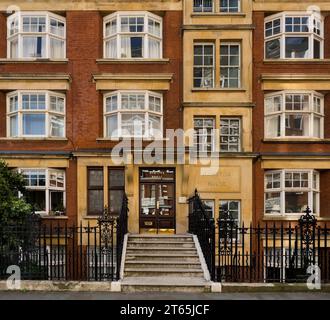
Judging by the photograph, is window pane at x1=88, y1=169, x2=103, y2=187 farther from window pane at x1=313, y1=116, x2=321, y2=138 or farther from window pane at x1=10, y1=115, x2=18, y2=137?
window pane at x1=313, y1=116, x2=321, y2=138

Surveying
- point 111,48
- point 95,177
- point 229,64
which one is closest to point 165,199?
point 95,177

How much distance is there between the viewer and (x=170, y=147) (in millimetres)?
16859

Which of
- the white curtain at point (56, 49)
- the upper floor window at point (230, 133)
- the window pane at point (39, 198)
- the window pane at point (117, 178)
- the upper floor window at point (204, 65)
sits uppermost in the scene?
the white curtain at point (56, 49)

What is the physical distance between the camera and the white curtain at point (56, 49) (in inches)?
694

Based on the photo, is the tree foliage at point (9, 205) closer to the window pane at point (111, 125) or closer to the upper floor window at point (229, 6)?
the window pane at point (111, 125)

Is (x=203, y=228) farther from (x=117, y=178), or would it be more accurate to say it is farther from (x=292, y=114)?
(x=292, y=114)

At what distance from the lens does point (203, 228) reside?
13.1 m

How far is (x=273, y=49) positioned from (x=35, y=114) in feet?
33.5

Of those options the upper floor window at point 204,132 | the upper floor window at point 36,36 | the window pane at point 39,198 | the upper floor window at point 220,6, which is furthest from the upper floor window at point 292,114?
the window pane at point 39,198

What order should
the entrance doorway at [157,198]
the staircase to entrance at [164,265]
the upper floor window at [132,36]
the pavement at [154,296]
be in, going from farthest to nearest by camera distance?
the upper floor window at [132,36] < the entrance doorway at [157,198] < the staircase to entrance at [164,265] < the pavement at [154,296]

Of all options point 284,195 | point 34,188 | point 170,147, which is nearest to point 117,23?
point 170,147

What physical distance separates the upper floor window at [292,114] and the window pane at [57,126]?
846cm

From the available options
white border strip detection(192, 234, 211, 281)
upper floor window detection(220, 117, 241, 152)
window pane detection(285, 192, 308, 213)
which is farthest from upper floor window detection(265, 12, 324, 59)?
white border strip detection(192, 234, 211, 281)

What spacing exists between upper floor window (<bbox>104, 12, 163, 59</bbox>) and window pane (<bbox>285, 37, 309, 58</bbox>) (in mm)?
5258
